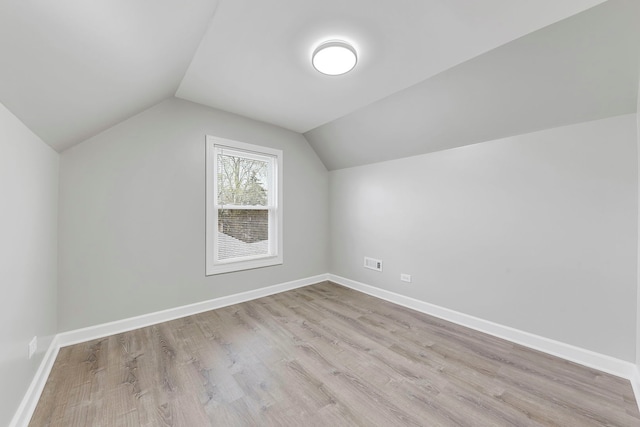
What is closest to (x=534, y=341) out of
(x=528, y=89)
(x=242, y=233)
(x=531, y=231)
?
(x=531, y=231)

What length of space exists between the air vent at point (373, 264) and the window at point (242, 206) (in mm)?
1291

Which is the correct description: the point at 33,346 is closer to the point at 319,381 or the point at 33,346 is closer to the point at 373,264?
the point at 319,381

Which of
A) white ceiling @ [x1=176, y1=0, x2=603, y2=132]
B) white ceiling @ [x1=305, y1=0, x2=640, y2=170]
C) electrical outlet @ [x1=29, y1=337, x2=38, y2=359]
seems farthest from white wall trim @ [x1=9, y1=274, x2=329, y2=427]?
white ceiling @ [x1=305, y1=0, x2=640, y2=170]

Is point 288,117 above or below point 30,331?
above

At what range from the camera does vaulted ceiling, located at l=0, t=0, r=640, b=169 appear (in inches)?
46.1

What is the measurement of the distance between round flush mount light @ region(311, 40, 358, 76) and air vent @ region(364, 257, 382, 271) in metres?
2.48

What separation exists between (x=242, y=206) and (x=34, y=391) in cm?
231

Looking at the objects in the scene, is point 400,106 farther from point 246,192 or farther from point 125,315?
point 125,315

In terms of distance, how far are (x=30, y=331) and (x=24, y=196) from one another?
0.87 m

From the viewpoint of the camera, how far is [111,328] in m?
2.41

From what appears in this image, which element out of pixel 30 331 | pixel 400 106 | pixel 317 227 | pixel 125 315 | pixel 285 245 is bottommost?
pixel 125 315

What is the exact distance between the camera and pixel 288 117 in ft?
10.8

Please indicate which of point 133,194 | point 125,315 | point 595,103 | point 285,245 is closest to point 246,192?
point 285,245

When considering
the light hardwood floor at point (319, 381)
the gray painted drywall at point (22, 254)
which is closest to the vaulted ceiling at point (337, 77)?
the gray painted drywall at point (22, 254)
